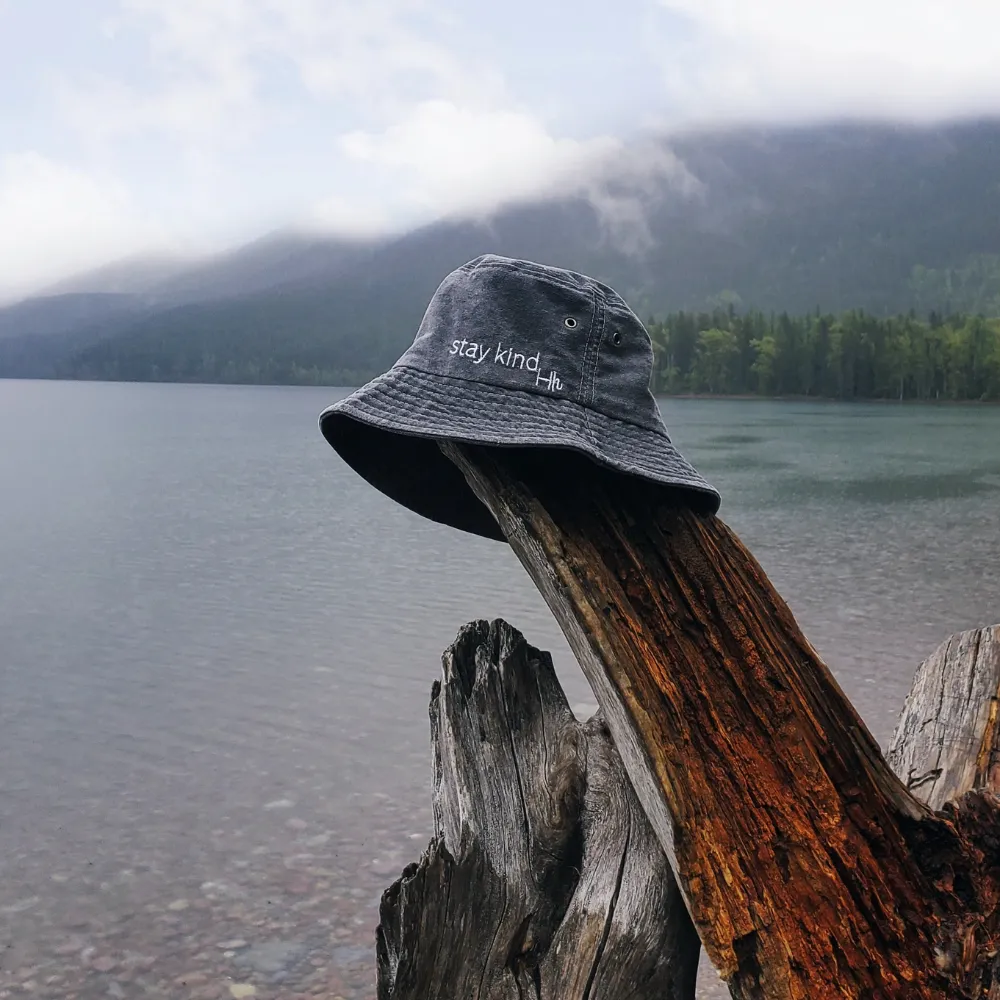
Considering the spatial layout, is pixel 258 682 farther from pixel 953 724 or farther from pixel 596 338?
pixel 596 338

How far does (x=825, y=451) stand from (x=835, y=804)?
35091 mm

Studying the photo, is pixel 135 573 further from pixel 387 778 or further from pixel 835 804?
pixel 835 804

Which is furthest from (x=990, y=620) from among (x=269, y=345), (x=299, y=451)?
(x=269, y=345)

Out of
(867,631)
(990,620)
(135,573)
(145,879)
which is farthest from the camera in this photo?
(135,573)

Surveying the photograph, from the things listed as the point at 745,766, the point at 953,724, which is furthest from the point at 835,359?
the point at 745,766

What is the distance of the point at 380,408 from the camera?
2428 millimetres

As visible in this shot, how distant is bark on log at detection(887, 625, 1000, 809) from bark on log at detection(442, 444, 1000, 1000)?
1.52ft

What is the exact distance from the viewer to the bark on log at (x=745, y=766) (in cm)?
208

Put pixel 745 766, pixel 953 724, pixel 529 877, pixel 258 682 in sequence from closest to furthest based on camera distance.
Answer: pixel 745 766 → pixel 529 877 → pixel 953 724 → pixel 258 682

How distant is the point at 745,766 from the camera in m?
2.23

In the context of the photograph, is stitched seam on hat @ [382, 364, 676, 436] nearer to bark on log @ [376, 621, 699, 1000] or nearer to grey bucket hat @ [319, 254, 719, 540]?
grey bucket hat @ [319, 254, 719, 540]

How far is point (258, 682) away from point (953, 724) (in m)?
6.65

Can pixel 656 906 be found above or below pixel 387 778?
above

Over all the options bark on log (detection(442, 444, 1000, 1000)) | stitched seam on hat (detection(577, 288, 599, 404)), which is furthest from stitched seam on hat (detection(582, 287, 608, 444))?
bark on log (detection(442, 444, 1000, 1000))
